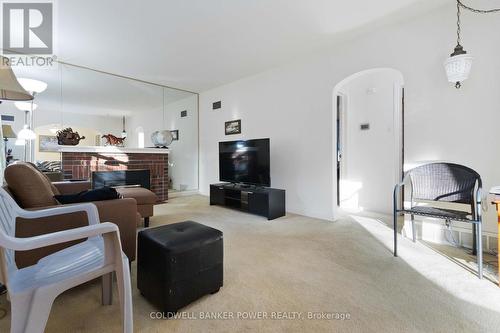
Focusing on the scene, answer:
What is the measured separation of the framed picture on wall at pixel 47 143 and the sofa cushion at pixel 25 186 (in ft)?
9.67

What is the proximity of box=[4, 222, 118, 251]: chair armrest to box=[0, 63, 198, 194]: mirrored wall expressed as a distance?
3.42m

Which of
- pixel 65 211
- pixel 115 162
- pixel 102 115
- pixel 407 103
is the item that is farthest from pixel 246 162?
pixel 102 115

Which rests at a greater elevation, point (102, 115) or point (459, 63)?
point (102, 115)

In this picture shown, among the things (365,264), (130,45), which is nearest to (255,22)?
(130,45)

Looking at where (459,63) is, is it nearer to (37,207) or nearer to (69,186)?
(37,207)

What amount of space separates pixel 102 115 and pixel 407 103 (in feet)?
18.3

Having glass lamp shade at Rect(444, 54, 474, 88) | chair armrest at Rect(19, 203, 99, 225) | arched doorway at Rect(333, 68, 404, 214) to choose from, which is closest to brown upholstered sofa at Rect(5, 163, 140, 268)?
chair armrest at Rect(19, 203, 99, 225)

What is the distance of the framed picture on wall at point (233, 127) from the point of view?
4.82 metres

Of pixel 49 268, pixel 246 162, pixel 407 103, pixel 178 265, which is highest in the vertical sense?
pixel 407 103

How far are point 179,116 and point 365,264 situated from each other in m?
5.12

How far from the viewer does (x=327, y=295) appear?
1.59 metres

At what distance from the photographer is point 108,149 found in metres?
4.41

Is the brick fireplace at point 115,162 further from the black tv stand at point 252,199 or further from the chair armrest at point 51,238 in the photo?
the chair armrest at point 51,238

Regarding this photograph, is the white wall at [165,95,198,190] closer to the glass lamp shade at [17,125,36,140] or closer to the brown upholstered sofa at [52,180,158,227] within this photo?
the glass lamp shade at [17,125,36,140]
